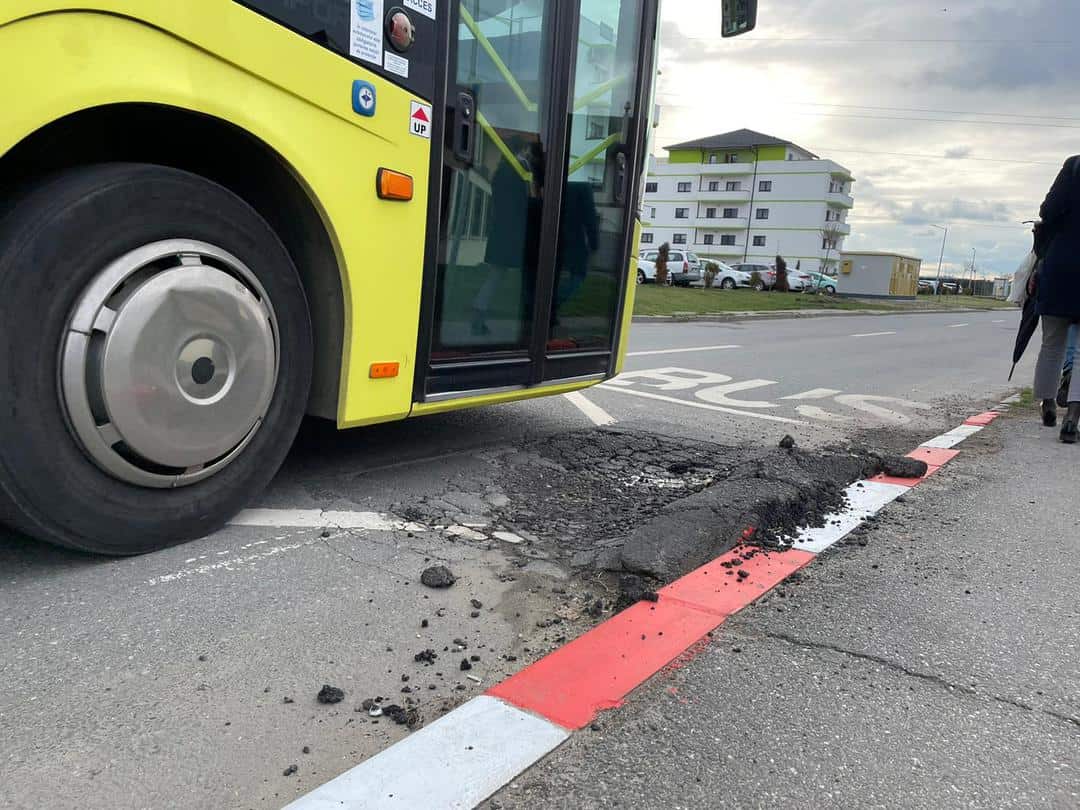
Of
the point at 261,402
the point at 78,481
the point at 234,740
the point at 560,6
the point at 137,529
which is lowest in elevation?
the point at 234,740

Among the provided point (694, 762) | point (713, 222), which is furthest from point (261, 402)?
point (713, 222)

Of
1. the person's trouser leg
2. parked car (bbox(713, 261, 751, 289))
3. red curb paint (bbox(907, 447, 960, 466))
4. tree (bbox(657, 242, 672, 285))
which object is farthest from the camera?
parked car (bbox(713, 261, 751, 289))

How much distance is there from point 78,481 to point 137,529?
259mm

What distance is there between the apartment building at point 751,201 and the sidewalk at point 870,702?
244 feet

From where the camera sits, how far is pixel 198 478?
8.46 ft

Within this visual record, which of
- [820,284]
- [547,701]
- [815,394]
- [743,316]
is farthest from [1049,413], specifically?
[820,284]

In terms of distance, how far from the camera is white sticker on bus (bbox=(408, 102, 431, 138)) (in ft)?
9.50

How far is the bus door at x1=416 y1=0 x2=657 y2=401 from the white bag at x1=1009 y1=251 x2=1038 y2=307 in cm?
386

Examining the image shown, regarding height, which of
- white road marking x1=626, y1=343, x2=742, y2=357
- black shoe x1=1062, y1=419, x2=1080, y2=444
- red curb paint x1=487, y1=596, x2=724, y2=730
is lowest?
red curb paint x1=487, y1=596, x2=724, y2=730

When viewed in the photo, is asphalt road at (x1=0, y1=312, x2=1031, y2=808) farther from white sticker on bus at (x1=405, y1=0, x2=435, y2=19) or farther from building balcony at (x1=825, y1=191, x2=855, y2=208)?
building balcony at (x1=825, y1=191, x2=855, y2=208)

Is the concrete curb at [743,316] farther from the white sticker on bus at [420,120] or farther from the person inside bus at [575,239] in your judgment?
the white sticker on bus at [420,120]

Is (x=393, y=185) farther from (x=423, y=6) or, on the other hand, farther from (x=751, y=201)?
(x=751, y=201)

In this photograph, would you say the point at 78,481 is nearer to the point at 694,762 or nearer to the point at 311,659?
the point at 311,659

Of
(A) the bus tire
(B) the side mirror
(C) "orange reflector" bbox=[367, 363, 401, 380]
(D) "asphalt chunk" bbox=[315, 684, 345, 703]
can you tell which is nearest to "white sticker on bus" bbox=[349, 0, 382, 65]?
(A) the bus tire
